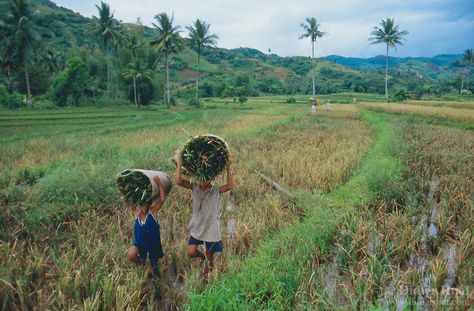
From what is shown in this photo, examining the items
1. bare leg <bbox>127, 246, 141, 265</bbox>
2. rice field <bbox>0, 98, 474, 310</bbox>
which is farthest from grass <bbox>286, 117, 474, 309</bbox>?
bare leg <bbox>127, 246, 141, 265</bbox>

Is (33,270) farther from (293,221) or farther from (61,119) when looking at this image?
(61,119)

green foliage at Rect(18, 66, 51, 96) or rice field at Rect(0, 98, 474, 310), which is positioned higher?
green foliage at Rect(18, 66, 51, 96)

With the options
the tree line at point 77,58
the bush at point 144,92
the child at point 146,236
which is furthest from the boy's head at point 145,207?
the bush at point 144,92

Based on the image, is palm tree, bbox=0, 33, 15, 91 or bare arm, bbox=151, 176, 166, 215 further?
palm tree, bbox=0, 33, 15, 91

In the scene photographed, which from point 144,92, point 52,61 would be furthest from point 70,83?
point 52,61

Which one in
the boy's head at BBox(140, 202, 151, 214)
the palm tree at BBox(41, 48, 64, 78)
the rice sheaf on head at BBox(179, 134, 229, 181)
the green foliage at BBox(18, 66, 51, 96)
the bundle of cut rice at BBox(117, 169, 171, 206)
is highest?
the palm tree at BBox(41, 48, 64, 78)

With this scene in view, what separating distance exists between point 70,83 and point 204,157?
3085 centimetres

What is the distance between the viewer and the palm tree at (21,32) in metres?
26.5

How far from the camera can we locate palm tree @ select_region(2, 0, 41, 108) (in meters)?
26.5

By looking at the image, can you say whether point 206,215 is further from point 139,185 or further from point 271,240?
point 271,240

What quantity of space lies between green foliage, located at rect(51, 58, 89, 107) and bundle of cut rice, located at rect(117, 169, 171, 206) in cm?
2945

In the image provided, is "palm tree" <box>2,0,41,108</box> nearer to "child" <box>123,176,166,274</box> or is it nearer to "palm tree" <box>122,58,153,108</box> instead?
"palm tree" <box>122,58,153,108</box>

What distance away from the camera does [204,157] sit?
3.12m

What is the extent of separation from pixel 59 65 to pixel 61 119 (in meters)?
29.2
